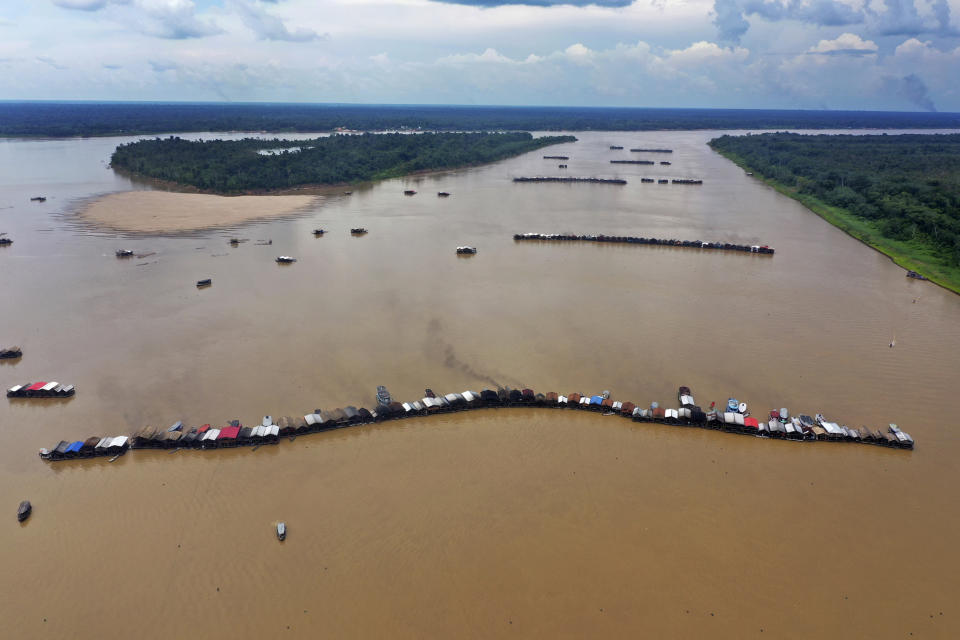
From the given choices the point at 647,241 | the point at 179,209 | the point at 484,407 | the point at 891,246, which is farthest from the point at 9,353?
the point at 891,246

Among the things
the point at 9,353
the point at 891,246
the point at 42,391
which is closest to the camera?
the point at 42,391

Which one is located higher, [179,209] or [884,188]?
[884,188]

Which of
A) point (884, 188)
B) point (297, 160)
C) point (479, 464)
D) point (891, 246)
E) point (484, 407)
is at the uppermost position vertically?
point (297, 160)

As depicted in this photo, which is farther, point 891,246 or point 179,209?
point 179,209

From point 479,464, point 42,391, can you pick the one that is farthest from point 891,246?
point 42,391

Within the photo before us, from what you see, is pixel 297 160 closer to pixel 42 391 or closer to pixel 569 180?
pixel 569 180

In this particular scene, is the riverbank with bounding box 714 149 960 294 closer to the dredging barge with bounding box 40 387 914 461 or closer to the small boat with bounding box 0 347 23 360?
the dredging barge with bounding box 40 387 914 461

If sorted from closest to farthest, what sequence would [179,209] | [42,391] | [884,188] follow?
[42,391] → [179,209] → [884,188]
